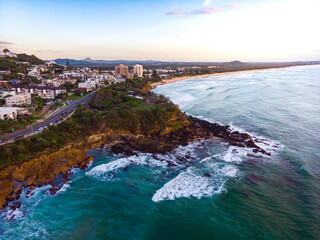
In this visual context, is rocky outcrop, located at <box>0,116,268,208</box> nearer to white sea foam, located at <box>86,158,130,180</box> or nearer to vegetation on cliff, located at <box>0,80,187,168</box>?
vegetation on cliff, located at <box>0,80,187,168</box>

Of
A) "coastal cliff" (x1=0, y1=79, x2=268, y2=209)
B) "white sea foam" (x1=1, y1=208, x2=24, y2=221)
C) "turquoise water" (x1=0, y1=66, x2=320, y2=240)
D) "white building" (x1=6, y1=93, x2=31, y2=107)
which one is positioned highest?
"white building" (x1=6, y1=93, x2=31, y2=107)

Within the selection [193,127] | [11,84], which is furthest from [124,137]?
[11,84]

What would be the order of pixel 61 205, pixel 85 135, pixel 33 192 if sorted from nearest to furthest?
pixel 61 205, pixel 33 192, pixel 85 135

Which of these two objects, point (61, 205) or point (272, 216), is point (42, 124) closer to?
point (61, 205)

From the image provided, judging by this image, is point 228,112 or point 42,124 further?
point 228,112

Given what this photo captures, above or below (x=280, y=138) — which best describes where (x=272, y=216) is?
below

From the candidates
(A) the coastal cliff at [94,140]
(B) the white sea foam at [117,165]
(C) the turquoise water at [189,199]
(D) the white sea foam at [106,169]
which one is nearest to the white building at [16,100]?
(A) the coastal cliff at [94,140]

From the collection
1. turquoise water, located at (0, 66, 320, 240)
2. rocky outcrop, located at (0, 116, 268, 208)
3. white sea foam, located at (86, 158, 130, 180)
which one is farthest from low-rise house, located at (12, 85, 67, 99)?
white sea foam, located at (86, 158, 130, 180)

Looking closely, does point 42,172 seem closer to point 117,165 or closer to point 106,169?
point 106,169

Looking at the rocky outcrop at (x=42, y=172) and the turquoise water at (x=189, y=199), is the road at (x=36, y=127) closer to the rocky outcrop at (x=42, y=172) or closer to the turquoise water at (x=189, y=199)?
the rocky outcrop at (x=42, y=172)
